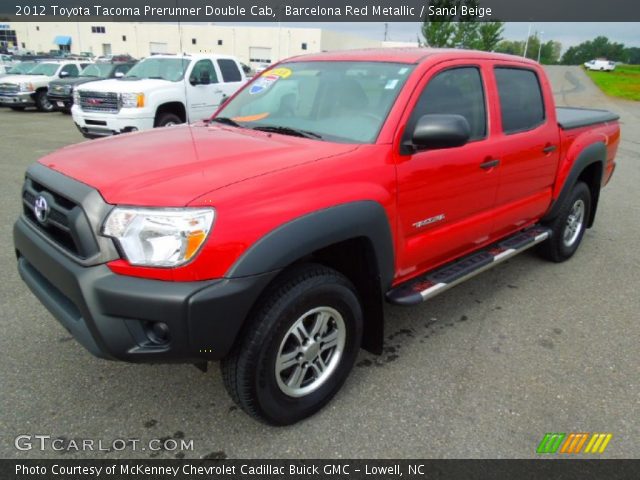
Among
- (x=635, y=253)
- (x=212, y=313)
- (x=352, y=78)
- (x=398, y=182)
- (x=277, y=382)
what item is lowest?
(x=635, y=253)

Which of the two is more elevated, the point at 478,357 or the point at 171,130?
the point at 171,130

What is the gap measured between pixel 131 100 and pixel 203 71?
205 cm

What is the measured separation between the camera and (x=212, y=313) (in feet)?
6.49

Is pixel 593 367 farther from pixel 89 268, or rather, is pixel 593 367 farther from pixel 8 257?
pixel 8 257

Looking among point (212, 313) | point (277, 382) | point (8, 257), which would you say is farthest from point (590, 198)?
point (8, 257)

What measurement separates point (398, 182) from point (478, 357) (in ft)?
4.28

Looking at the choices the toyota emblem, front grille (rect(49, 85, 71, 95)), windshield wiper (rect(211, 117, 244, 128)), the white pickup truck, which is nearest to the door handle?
windshield wiper (rect(211, 117, 244, 128))

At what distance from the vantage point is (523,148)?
3.63m

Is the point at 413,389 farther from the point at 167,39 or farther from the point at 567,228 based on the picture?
the point at 167,39

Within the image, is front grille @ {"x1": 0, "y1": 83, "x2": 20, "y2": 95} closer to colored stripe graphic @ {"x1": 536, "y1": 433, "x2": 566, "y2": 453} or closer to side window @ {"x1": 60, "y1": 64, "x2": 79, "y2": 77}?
side window @ {"x1": 60, "y1": 64, "x2": 79, "y2": 77}

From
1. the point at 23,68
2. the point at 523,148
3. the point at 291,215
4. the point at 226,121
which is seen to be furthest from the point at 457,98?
the point at 23,68

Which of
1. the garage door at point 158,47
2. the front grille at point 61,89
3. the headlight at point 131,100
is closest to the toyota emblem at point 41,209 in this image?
the headlight at point 131,100

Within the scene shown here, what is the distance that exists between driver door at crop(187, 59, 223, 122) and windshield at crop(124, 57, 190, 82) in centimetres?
27

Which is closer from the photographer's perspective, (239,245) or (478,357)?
(239,245)
